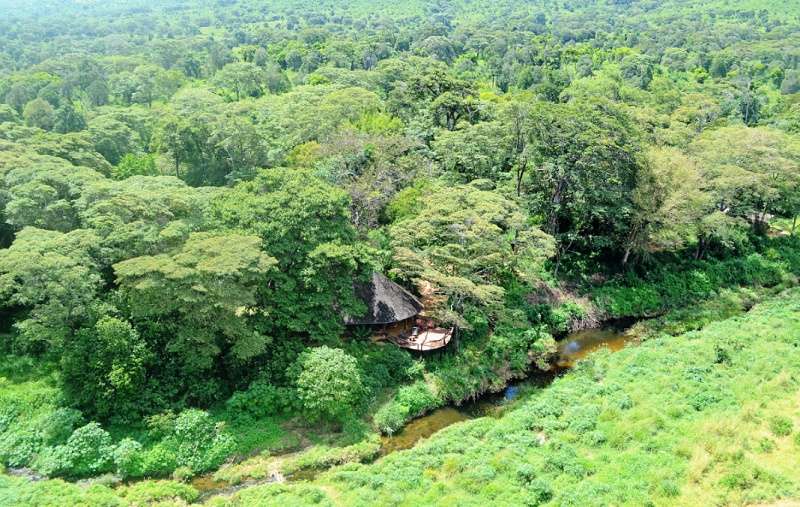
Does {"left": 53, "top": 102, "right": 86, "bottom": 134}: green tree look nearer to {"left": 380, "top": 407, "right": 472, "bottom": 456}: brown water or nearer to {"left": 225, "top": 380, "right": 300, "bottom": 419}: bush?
{"left": 225, "top": 380, "right": 300, "bottom": 419}: bush

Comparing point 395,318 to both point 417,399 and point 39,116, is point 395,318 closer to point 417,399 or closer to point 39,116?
point 417,399

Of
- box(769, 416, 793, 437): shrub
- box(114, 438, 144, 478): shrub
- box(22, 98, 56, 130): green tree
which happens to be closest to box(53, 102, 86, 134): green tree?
box(22, 98, 56, 130): green tree

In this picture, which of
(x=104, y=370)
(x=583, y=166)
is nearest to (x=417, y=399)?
(x=104, y=370)

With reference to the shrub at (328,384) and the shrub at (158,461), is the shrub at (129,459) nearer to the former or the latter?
the shrub at (158,461)

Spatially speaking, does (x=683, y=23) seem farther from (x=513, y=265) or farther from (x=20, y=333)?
(x=20, y=333)

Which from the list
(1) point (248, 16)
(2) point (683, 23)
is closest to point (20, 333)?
(2) point (683, 23)

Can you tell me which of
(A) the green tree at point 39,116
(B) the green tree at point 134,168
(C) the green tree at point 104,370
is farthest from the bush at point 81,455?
(A) the green tree at point 39,116
